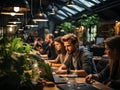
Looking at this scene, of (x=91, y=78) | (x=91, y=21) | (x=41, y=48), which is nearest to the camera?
(x=91, y=78)

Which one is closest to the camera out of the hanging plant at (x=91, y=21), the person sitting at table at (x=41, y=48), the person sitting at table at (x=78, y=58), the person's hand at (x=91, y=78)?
the person's hand at (x=91, y=78)

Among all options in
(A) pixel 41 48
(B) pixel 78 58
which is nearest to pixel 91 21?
(A) pixel 41 48

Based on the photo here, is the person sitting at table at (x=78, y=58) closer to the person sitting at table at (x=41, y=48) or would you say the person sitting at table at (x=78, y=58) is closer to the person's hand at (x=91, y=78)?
the person's hand at (x=91, y=78)

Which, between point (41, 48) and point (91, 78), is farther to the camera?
point (41, 48)

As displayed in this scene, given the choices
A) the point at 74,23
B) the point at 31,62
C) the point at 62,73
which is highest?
the point at 74,23

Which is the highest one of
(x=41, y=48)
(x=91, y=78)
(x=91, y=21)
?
(x=91, y=21)

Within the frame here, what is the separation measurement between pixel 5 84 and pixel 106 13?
1523 cm

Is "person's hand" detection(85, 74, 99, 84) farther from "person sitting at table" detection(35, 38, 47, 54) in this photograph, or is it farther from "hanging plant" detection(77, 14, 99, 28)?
"hanging plant" detection(77, 14, 99, 28)

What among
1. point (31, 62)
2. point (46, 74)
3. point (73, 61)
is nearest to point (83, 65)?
point (73, 61)

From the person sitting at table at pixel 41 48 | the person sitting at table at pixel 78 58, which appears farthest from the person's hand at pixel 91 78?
the person sitting at table at pixel 41 48

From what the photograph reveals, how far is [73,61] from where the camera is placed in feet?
15.2

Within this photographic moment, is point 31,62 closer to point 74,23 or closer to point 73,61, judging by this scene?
point 73,61

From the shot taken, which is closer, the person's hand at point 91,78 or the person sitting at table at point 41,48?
the person's hand at point 91,78

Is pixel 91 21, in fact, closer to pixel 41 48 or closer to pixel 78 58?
pixel 41 48
